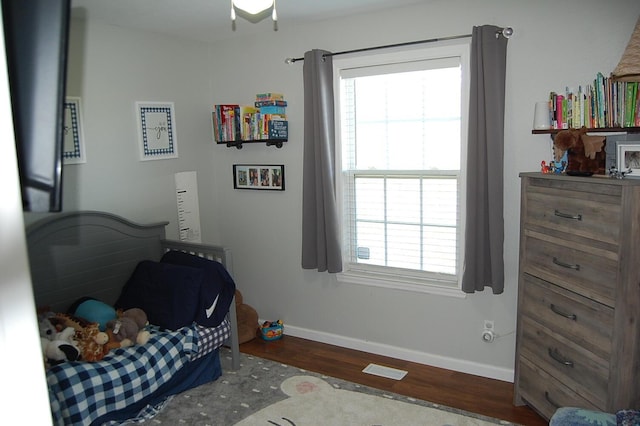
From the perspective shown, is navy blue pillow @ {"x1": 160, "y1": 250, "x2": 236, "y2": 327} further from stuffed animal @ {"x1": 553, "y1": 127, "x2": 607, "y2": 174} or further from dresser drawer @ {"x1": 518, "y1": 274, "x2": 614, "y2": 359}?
stuffed animal @ {"x1": 553, "y1": 127, "x2": 607, "y2": 174}

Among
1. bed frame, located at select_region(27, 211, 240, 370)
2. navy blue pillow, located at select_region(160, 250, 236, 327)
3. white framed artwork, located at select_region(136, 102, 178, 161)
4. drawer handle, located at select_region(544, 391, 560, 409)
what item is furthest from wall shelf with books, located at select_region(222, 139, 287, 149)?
drawer handle, located at select_region(544, 391, 560, 409)

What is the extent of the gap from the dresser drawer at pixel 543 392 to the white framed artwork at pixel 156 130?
2.88 meters

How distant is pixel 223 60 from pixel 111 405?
2.72m

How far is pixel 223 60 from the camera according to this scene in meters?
4.07

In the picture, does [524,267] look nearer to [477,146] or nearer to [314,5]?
[477,146]

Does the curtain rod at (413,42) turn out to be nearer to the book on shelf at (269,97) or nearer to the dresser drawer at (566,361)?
the book on shelf at (269,97)

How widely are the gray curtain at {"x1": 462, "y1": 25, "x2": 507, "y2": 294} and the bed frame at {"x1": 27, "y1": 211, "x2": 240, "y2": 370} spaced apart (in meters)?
1.62

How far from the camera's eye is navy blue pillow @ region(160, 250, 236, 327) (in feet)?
10.2

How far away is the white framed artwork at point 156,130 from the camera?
3.67m

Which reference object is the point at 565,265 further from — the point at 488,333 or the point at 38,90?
the point at 38,90

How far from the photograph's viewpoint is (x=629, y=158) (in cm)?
218

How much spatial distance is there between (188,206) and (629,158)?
10.1ft

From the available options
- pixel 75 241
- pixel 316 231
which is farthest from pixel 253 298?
pixel 75 241

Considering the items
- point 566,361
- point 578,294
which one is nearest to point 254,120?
point 578,294
